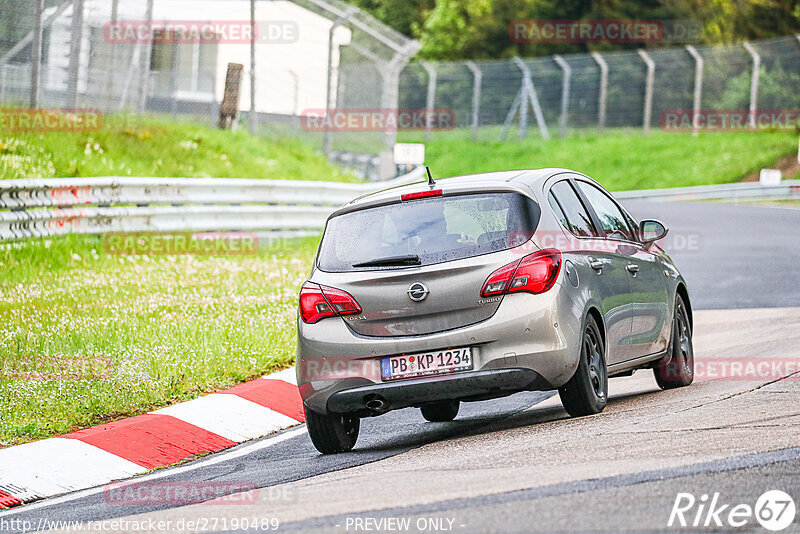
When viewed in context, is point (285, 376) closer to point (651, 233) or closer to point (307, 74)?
point (651, 233)

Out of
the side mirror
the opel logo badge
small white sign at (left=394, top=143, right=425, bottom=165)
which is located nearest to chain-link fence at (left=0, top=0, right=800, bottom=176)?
small white sign at (left=394, top=143, right=425, bottom=165)

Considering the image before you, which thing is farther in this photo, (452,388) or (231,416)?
(231,416)

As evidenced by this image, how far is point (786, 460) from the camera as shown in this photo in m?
Answer: 6.04

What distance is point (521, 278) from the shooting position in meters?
7.64

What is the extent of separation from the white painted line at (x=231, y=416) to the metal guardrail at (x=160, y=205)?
247 inches

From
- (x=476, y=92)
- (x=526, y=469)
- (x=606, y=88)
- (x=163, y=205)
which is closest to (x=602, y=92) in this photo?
(x=606, y=88)

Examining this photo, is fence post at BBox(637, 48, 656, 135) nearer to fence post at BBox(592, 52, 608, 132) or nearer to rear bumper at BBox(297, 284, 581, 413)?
fence post at BBox(592, 52, 608, 132)

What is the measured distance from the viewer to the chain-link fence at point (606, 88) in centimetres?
3925

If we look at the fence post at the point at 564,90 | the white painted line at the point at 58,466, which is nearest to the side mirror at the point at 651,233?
the white painted line at the point at 58,466

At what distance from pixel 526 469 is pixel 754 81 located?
34819mm

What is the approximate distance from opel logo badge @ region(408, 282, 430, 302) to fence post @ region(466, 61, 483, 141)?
122 ft

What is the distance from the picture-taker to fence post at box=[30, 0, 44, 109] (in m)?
18.5

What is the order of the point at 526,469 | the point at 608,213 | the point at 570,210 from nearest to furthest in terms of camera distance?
the point at 526,469
the point at 570,210
the point at 608,213

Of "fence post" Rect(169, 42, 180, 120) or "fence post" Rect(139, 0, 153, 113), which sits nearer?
"fence post" Rect(139, 0, 153, 113)
